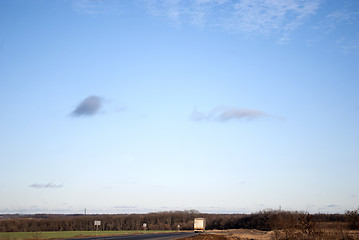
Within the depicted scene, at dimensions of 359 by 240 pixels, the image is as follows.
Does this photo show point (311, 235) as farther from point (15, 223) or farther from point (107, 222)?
point (107, 222)

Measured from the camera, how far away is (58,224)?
5290 inches

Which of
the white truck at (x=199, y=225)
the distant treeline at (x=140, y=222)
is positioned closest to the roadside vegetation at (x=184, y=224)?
the distant treeline at (x=140, y=222)

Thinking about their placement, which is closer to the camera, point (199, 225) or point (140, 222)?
point (199, 225)

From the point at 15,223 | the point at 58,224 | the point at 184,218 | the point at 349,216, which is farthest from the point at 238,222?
the point at 349,216

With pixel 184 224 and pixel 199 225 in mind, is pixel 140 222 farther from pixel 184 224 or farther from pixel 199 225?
pixel 199 225

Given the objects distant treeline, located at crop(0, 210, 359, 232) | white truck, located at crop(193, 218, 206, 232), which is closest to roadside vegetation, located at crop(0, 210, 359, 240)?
distant treeline, located at crop(0, 210, 359, 232)

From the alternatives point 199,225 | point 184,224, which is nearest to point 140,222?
point 184,224

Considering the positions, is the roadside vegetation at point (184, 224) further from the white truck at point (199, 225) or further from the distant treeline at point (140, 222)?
the white truck at point (199, 225)

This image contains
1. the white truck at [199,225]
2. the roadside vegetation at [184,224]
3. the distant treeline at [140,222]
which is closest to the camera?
the roadside vegetation at [184,224]

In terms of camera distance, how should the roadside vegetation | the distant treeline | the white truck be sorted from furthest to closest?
the distant treeline < the white truck < the roadside vegetation

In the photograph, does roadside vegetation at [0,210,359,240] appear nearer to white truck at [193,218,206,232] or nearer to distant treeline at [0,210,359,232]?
distant treeline at [0,210,359,232]

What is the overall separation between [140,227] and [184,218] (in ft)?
96.9

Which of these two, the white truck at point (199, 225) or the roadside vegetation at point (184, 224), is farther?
the white truck at point (199, 225)

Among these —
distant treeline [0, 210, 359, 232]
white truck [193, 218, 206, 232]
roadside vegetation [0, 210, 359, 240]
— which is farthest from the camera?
distant treeline [0, 210, 359, 232]
